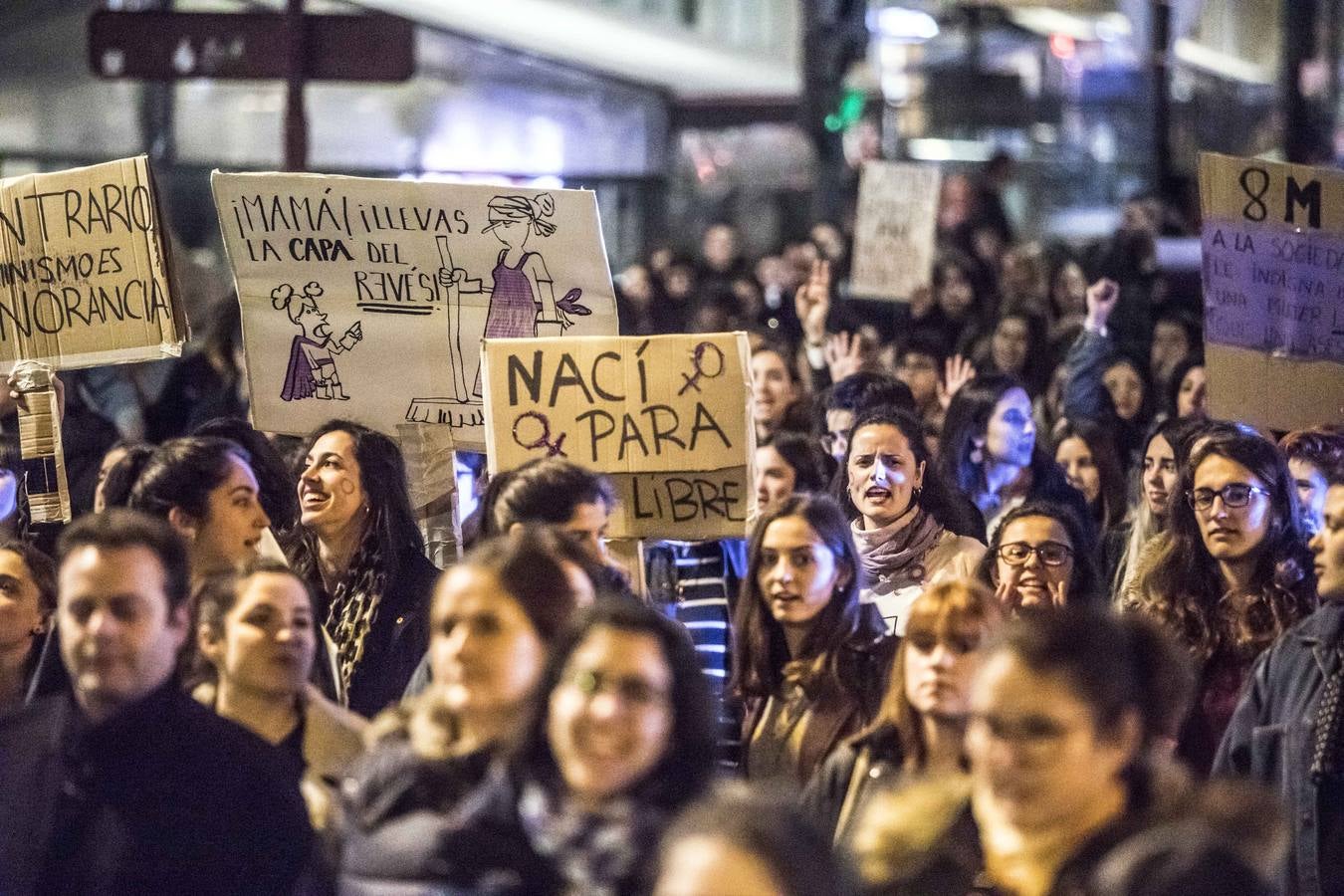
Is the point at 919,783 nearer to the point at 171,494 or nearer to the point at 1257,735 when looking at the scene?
the point at 1257,735

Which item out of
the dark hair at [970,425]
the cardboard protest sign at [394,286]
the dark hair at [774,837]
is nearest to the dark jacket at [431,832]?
the dark hair at [774,837]

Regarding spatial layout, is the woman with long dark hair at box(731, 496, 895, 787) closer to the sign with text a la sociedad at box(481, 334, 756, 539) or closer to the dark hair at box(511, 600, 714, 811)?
the sign with text a la sociedad at box(481, 334, 756, 539)

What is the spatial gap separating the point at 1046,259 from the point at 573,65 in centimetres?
659

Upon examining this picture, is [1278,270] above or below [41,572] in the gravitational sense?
above

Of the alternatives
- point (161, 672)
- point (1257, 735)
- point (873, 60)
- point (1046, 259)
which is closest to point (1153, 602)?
point (1257, 735)

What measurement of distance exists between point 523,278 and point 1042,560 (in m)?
1.92

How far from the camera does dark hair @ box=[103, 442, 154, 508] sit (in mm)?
6113

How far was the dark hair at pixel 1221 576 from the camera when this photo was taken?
5664mm

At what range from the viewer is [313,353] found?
22.9ft

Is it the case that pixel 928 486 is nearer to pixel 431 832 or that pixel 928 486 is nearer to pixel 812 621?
pixel 812 621

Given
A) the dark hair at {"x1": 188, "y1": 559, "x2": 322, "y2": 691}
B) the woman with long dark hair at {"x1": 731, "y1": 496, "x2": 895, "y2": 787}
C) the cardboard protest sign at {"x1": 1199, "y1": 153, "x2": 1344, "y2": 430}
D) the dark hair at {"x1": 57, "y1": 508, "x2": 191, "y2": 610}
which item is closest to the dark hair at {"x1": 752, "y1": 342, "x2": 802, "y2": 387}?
the cardboard protest sign at {"x1": 1199, "y1": 153, "x2": 1344, "y2": 430}

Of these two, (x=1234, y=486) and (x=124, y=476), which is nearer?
(x=1234, y=486)

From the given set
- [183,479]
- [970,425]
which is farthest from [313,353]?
[970,425]

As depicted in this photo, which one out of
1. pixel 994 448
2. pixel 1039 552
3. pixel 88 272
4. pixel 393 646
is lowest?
pixel 393 646
